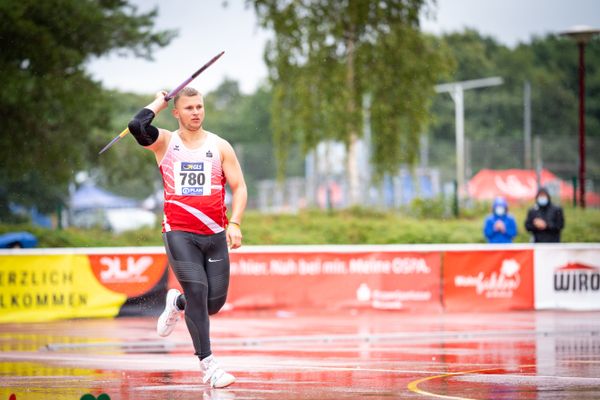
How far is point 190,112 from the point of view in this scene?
9.23 metres

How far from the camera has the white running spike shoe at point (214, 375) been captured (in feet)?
30.0

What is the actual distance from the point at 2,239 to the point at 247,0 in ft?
32.2

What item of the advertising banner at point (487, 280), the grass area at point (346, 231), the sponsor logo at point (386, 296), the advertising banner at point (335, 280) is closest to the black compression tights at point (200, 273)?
the advertising banner at point (335, 280)

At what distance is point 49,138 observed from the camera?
1171 inches

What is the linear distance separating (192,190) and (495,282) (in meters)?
12.7

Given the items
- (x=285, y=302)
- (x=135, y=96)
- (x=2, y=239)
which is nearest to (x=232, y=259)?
(x=285, y=302)

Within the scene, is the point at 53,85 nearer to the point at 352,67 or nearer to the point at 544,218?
the point at 352,67

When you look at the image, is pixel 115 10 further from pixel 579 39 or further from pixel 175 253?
pixel 175 253

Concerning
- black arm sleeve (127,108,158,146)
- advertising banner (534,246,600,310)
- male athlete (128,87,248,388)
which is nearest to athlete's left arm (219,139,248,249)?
male athlete (128,87,248,388)

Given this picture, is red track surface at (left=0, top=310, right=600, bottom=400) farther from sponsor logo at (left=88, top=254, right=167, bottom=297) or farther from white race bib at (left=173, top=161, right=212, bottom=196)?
white race bib at (left=173, top=161, right=212, bottom=196)

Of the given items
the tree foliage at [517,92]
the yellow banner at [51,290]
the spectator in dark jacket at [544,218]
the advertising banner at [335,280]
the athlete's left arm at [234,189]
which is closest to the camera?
Result: the athlete's left arm at [234,189]

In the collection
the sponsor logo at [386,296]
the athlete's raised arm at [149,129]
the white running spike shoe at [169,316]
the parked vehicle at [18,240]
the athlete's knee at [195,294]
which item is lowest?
the sponsor logo at [386,296]

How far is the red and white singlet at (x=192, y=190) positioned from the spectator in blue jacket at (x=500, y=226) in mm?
12856

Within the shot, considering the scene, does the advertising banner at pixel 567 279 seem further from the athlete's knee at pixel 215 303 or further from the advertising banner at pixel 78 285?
the athlete's knee at pixel 215 303
